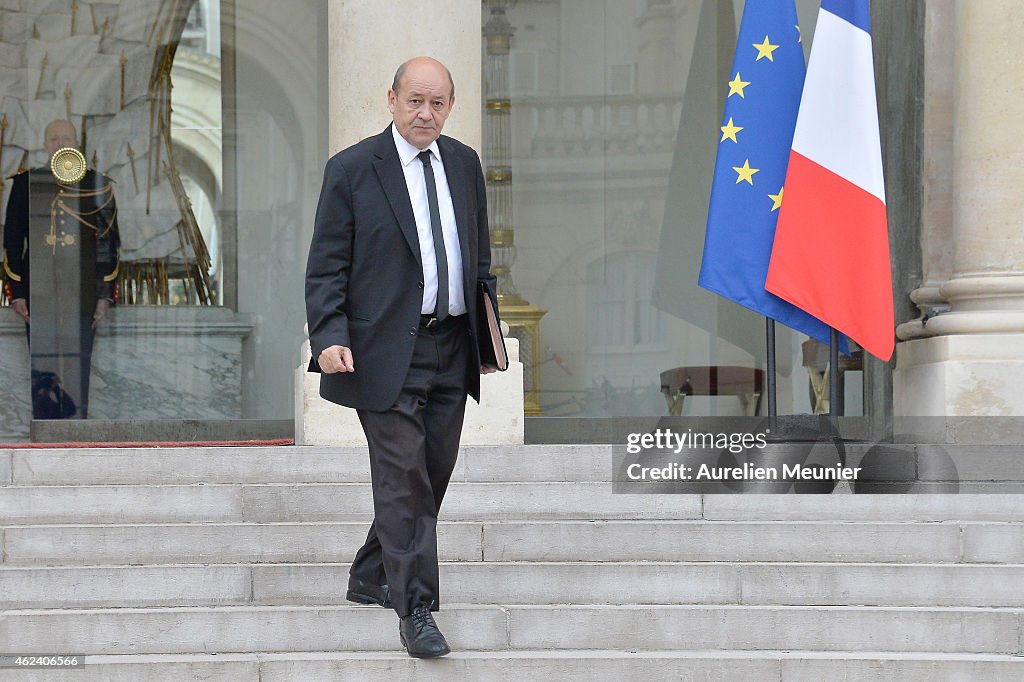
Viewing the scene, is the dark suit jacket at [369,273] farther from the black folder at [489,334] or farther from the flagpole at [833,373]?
the flagpole at [833,373]

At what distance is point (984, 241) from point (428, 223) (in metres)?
4.37

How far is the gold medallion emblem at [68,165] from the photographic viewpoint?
1116 cm

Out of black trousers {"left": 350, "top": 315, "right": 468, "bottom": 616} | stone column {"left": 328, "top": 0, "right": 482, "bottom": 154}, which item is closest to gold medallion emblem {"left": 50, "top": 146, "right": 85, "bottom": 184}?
stone column {"left": 328, "top": 0, "right": 482, "bottom": 154}

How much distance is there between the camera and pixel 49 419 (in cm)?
1048

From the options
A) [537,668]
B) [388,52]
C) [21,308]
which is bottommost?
[537,668]

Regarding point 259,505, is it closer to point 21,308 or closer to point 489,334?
point 489,334

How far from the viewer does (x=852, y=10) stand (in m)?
7.07

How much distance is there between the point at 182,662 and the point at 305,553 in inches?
39.5

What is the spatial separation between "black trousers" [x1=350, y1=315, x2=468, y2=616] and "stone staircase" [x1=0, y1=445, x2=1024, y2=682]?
14.5 inches

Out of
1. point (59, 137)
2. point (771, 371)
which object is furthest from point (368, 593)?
point (59, 137)

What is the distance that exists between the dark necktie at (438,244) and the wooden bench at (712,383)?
22.2ft

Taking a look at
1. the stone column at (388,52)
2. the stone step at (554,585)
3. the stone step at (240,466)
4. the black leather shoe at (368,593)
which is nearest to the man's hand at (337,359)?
the black leather shoe at (368,593)

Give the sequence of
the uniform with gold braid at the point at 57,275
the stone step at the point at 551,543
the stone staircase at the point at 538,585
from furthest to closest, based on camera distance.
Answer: the uniform with gold braid at the point at 57,275, the stone step at the point at 551,543, the stone staircase at the point at 538,585

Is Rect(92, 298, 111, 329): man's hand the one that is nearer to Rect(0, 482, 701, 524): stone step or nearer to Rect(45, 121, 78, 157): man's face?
Rect(45, 121, 78, 157): man's face
